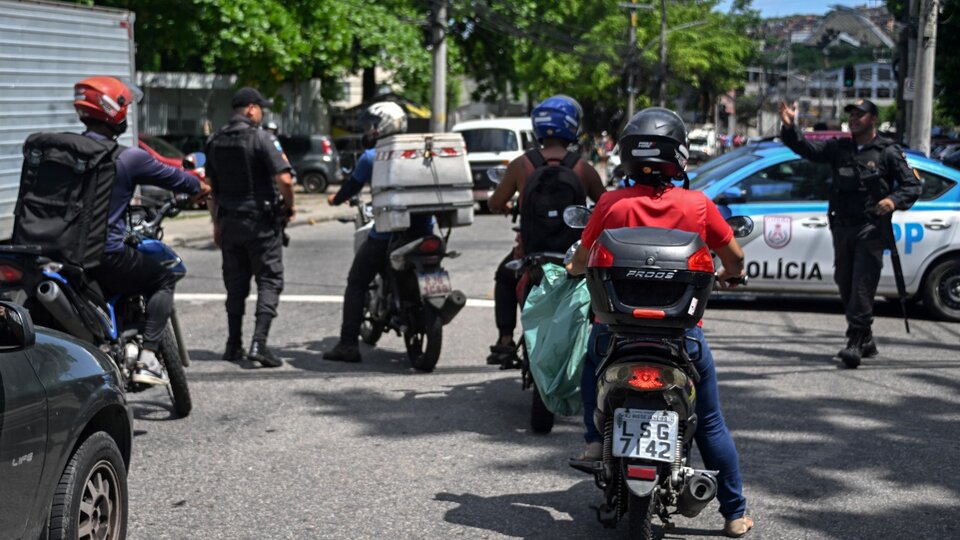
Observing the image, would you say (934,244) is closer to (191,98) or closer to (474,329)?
(474,329)

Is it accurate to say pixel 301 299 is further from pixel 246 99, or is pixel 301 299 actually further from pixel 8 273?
pixel 8 273

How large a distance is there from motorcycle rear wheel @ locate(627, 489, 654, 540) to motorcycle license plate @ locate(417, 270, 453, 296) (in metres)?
4.00

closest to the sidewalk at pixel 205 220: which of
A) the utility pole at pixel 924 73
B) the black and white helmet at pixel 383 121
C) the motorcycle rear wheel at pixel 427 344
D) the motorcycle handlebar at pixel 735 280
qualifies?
the black and white helmet at pixel 383 121

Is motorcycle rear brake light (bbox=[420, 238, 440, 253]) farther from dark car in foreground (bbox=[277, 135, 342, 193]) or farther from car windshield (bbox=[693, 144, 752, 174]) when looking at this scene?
dark car in foreground (bbox=[277, 135, 342, 193])

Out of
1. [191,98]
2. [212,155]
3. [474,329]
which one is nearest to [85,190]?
[212,155]

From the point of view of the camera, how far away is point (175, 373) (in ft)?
22.7

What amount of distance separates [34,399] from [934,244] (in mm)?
8948

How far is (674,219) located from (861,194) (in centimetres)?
431

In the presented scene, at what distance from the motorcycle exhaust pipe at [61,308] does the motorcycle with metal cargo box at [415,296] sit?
103 inches

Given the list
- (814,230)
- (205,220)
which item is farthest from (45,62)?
(205,220)

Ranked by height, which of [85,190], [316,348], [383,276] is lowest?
[316,348]

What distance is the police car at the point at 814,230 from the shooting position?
10883 mm

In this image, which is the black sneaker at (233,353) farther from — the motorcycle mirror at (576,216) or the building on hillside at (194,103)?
the building on hillside at (194,103)

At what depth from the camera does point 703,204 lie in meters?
4.71
